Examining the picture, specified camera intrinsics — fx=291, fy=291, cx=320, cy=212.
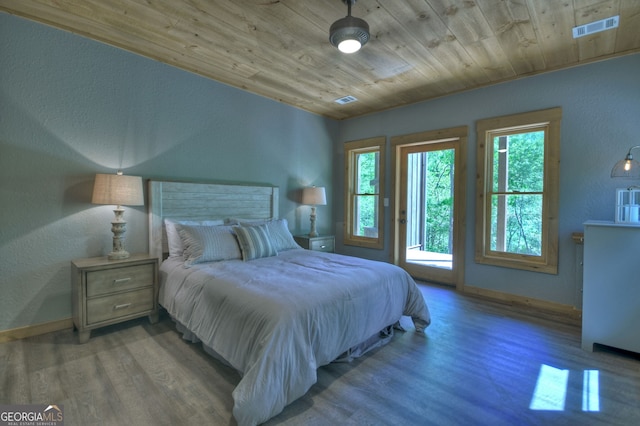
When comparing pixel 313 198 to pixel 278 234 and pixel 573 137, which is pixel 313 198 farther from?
pixel 573 137

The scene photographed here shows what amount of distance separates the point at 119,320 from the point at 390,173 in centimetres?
376

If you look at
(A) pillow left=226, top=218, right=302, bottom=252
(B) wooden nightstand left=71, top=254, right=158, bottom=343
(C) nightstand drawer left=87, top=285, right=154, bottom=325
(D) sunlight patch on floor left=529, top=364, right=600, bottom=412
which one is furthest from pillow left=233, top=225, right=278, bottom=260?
(D) sunlight patch on floor left=529, top=364, right=600, bottom=412

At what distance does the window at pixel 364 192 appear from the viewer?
4.63 meters

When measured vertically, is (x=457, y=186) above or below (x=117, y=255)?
above

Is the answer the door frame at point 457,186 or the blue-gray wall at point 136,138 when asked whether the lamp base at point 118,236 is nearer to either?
the blue-gray wall at point 136,138

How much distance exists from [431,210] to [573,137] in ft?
5.73

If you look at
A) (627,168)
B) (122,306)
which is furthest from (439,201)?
(122,306)

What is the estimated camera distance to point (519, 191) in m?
3.41

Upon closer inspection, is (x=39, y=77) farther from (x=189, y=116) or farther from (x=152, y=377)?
(x=152, y=377)

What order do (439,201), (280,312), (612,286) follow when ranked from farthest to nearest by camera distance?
(439,201) < (612,286) < (280,312)

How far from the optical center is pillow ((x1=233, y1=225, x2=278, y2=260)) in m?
2.87

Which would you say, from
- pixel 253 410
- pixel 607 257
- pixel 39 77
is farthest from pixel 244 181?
pixel 607 257

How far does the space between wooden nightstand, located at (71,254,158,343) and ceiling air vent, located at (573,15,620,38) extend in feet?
13.5

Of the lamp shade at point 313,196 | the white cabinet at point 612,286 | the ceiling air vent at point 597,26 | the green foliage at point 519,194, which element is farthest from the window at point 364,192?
the white cabinet at point 612,286
